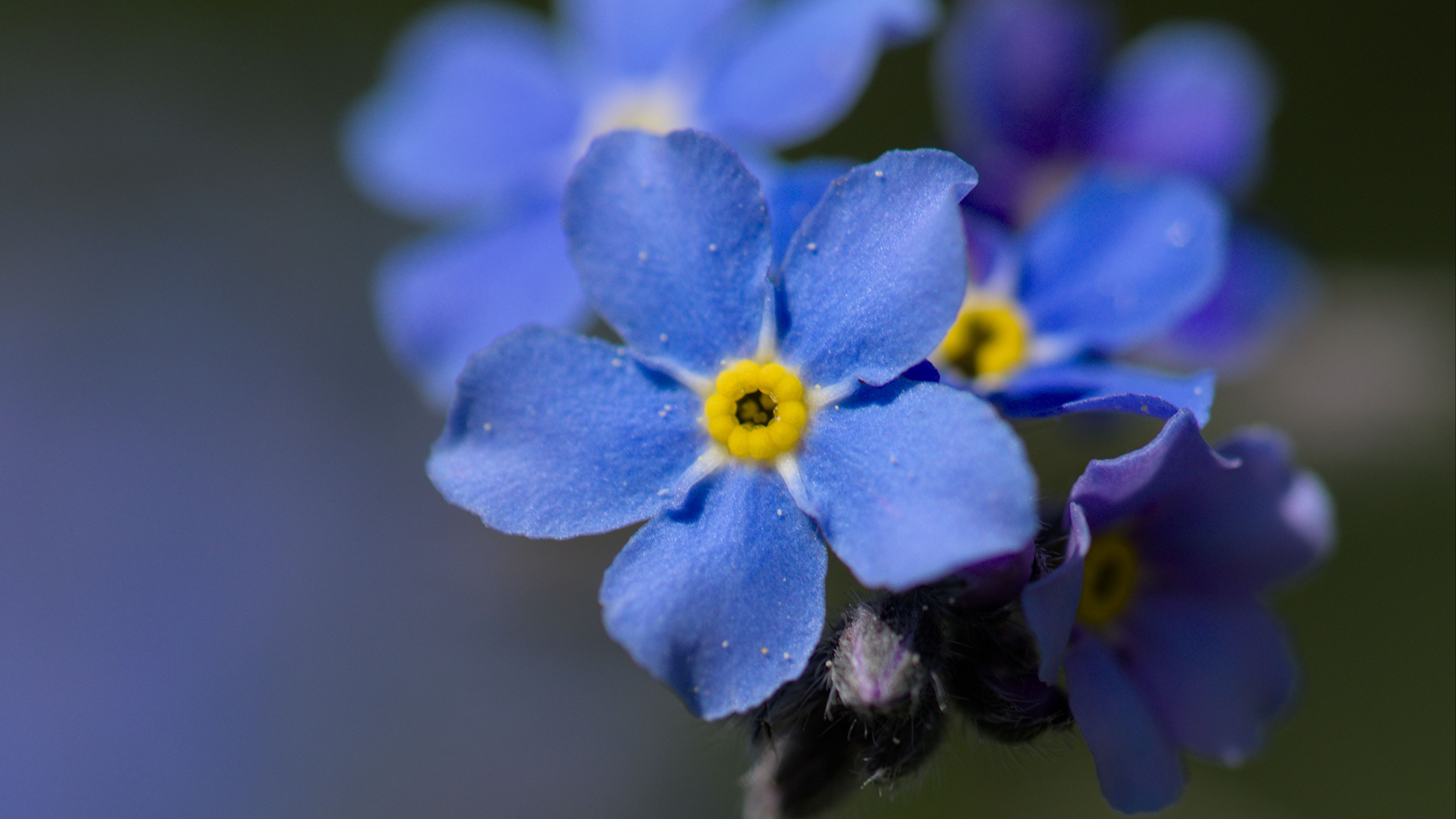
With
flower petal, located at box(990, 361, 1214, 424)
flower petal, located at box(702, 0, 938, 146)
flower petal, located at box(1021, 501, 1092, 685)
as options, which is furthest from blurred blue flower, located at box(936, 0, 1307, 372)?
flower petal, located at box(1021, 501, 1092, 685)

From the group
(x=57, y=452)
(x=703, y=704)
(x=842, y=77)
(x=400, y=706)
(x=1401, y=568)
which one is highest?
(x=842, y=77)

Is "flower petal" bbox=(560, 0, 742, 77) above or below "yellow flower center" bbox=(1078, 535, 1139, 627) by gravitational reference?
above

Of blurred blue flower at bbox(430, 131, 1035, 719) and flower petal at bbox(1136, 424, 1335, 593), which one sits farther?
flower petal at bbox(1136, 424, 1335, 593)

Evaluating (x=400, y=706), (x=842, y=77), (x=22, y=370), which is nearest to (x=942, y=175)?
(x=842, y=77)

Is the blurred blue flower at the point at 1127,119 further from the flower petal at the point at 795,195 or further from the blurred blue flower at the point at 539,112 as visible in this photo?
the flower petal at the point at 795,195

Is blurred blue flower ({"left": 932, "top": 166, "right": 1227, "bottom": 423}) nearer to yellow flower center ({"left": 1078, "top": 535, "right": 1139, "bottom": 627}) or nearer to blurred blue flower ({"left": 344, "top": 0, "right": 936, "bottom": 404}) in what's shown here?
yellow flower center ({"left": 1078, "top": 535, "right": 1139, "bottom": 627})

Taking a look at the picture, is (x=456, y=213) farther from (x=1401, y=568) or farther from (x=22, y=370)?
(x=22, y=370)
